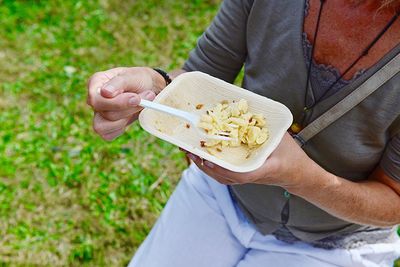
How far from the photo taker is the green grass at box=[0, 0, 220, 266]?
1857 mm

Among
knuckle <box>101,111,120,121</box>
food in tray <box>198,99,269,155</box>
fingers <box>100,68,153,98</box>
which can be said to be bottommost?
knuckle <box>101,111,120,121</box>

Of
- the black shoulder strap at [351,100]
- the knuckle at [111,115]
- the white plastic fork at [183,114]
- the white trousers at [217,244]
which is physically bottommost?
the white trousers at [217,244]

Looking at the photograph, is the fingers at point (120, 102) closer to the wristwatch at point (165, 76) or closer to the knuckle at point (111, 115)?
the knuckle at point (111, 115)

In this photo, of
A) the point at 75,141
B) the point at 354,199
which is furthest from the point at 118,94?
the point at 75,141

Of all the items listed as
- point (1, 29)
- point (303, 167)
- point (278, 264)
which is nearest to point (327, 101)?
point (303, 167)

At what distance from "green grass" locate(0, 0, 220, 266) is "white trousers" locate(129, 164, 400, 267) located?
0.58 m

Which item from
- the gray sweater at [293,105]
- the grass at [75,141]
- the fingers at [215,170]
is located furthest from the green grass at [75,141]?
the fingers at [215,170]

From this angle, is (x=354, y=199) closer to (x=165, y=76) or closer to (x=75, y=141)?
(x=165, y=76)

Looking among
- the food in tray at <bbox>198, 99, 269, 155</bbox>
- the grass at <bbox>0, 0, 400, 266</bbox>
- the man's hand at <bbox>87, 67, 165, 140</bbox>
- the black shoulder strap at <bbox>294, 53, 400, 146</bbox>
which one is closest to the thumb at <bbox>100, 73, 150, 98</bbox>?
the man's hand at <bbox>87, 67, 165, 140</bbox>

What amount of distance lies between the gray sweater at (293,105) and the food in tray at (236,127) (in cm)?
16

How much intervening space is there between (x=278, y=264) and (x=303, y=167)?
14.4 inches

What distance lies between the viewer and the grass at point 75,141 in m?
1.86

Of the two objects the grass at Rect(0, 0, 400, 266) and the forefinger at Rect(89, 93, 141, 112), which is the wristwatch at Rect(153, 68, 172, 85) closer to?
the forefinger at Rect(89, 93, 141, 112)

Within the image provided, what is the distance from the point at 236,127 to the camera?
3.00 ft
